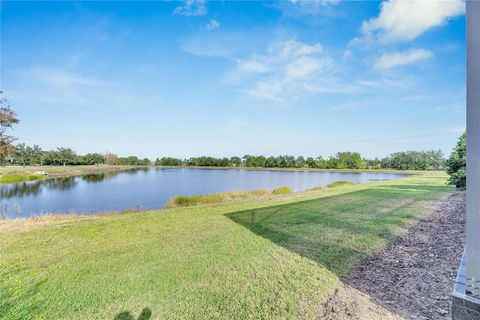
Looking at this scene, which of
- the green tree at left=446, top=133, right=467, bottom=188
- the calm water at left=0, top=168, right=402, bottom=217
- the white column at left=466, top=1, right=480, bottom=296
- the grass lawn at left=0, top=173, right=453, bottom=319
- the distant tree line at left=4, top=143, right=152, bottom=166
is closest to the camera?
the white column at left=466, top=1, right=480, bottom=296

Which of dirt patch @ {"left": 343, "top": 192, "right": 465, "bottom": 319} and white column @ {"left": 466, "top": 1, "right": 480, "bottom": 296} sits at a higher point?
white column @ {"left": 466, "top": 1, "right": 480, "bottom": 296}

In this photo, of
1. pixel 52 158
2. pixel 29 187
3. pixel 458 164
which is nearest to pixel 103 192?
pixel 29 187

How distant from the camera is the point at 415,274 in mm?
3852

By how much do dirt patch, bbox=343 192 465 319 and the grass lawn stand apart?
27cm

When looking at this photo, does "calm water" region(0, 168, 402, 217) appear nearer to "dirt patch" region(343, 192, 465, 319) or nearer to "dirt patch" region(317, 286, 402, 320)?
"dirt patch" region(317, 286, 402, 320)

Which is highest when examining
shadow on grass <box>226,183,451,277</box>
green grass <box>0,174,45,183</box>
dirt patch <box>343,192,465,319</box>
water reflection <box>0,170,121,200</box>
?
shadow on grass <box>226,183,451,277</box>

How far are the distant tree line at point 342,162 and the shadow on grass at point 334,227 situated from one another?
7760 cm

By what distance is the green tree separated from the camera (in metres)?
13.7

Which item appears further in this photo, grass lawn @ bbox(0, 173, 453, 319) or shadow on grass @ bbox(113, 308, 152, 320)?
grass lawn @ bbox(0, 173, 453, 319)

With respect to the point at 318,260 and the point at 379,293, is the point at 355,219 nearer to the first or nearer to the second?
the point at 318,260

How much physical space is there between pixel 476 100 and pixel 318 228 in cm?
487

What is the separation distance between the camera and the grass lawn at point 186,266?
9.78 feet

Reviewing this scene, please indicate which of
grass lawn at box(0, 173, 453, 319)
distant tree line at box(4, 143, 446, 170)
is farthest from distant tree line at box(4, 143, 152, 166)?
grass lawn at box(0, 173, 453, 319)

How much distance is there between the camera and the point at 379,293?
3.31 metres
